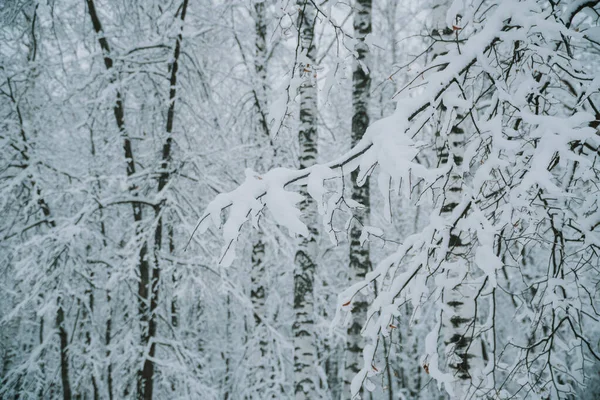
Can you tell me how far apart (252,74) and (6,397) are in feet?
23.1

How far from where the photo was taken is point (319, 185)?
1.25 m

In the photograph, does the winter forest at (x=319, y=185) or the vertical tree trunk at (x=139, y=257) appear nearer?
the winter forest at (x=319, y=185)

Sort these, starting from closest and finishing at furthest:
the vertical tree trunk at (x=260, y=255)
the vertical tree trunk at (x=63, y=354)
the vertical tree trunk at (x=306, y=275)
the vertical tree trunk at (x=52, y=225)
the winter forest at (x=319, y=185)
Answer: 1. the winter forest at (x=319, y=185)
2. the vertical tree trunk at (x=306, y=275)
3. the vertical tree trunk at (x=52, y=225)
4. the vertical tree trunk at (x=260, y=255)
5. the vertical tree trunk at (x=63, y=354)

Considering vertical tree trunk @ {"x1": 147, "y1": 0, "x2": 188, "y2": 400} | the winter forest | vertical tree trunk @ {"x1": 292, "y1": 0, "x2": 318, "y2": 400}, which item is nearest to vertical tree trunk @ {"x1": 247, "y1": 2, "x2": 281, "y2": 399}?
the winter forest

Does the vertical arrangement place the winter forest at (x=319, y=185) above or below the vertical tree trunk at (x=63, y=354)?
above

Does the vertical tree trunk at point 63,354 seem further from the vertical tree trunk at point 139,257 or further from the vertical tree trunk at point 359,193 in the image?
the vertical tree trunk at point 359,193

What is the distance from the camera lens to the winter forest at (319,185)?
4.42 ft

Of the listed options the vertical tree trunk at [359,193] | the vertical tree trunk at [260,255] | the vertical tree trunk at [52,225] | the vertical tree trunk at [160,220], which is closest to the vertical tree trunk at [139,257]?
the vertical tree trunk at [160,220]

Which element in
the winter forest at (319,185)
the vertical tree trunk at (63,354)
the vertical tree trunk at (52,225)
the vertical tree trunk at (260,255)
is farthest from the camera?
the vertical tree trunk at (63,354)

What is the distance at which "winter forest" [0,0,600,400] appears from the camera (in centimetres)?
135

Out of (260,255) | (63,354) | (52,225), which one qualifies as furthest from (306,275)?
(63,354)

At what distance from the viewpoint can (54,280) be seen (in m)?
4.67

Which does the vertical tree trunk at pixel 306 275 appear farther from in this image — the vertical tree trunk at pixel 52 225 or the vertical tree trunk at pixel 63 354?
the vertical tree trunk at pixel 63 354

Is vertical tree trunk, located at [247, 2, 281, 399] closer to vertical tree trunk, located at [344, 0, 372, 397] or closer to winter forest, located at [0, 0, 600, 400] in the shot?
winter forest, located at [0, 0, 600, 400]
